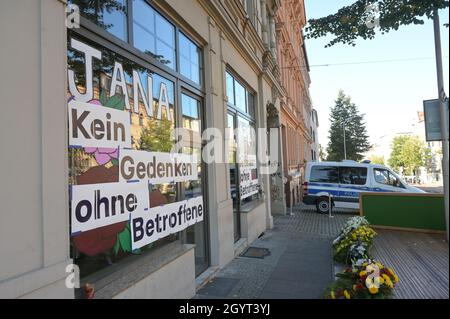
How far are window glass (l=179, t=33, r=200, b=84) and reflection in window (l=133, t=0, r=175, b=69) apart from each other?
34cm

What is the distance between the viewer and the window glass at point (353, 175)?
47.5 feet

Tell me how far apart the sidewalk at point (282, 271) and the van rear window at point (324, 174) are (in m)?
5.08

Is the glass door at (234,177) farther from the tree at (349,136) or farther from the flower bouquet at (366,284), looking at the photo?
the tree at (349,136)

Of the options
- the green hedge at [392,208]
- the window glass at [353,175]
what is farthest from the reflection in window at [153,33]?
the window glass at [353,175]

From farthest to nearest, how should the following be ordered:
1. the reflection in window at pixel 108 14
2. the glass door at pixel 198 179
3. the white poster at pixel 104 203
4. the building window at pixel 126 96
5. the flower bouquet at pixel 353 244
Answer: the glass door at pixel 198 179 < the flower bouquet at pixel 353 244 < the reflection in window at pixel 108 14 < the building window at pixel 126 96 < the white poster at pixel 104 203

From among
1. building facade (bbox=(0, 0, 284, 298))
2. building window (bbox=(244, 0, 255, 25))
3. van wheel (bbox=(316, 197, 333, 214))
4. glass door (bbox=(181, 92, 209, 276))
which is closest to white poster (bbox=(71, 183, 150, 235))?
building facade (bbox=(0, 0, 284, 298))

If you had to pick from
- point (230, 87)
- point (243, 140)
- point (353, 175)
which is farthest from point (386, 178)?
point (230, 87)

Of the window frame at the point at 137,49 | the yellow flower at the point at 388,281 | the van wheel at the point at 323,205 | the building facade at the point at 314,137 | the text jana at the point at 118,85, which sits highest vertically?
the building facade at the point at 314,137

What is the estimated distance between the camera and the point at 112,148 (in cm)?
364

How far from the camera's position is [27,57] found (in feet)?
8.10

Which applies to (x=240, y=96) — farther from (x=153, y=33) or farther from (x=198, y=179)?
(x=153, y=33)

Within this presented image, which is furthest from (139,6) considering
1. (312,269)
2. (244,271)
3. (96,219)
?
(312,269)

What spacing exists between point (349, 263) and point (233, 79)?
520cm
